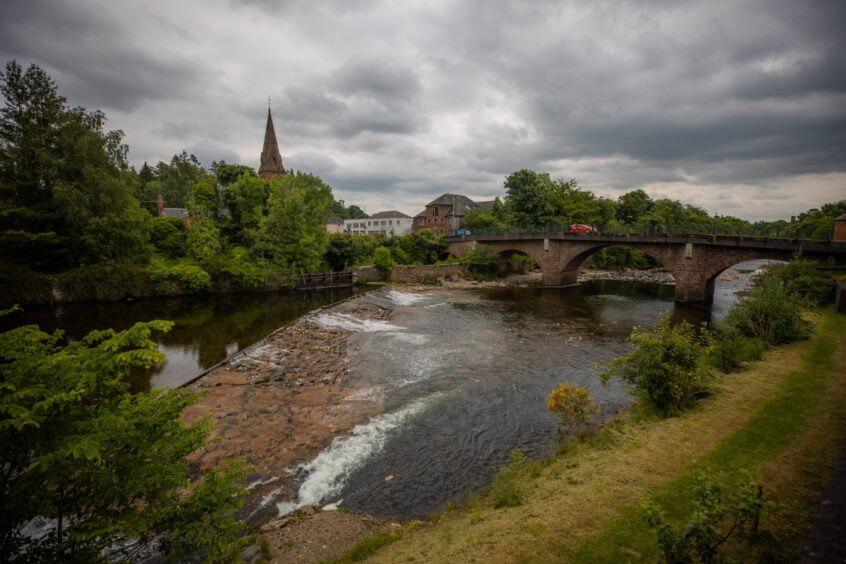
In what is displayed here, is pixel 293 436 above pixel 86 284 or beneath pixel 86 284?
beneath

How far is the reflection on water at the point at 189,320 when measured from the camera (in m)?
22.5

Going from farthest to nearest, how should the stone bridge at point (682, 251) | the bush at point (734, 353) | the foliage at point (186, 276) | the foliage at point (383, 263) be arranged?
the foliage at point (383, 263) → the foliage at point (186, 276) → the stone bridge at point (682, 251) → the bush at point (734, 353)

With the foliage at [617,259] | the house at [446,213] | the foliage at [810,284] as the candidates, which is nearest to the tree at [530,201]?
the foliage at [617,259]

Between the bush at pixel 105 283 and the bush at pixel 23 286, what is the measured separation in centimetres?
134

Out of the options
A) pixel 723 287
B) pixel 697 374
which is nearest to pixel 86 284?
pixel 697 374

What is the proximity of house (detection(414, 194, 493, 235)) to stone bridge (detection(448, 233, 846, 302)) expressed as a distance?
2816 centimetres

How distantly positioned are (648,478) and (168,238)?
197 feet

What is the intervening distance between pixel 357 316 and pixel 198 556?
26.2 metres

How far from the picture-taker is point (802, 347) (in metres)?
17.4

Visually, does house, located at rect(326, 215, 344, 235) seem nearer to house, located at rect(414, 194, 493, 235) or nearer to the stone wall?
house, located at rect(414, 194, 493, 235)

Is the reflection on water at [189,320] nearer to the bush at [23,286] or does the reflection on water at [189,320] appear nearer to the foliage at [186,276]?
the bush at [23,286]

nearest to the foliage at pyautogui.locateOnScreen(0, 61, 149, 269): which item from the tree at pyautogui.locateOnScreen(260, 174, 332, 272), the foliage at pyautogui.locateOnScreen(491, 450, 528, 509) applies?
the tree at pyautogui.locateOnScreen(260, 174, 332, 272)

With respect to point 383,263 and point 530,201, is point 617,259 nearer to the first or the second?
point 530,201

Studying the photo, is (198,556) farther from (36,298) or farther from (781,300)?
(36,298)
